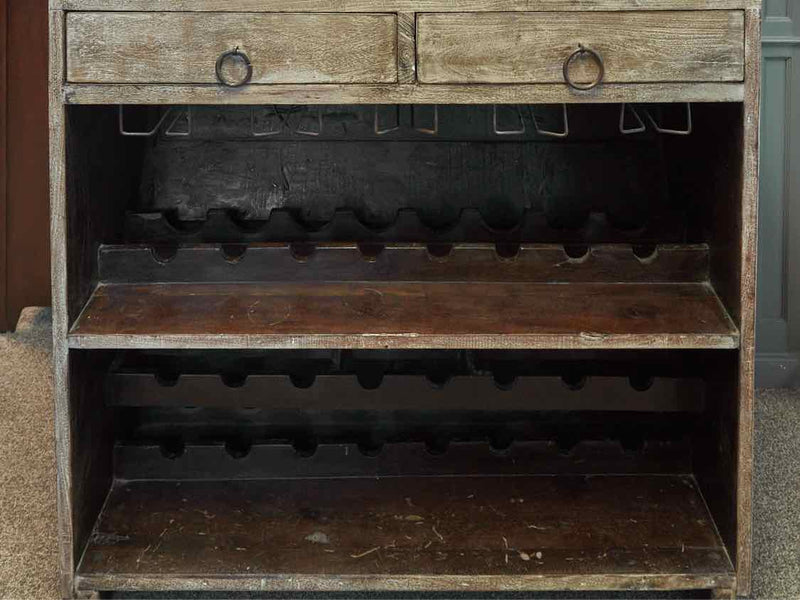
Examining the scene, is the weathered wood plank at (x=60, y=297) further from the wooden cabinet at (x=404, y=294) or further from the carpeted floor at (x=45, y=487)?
the carpeted floor at (x=45, y=487)

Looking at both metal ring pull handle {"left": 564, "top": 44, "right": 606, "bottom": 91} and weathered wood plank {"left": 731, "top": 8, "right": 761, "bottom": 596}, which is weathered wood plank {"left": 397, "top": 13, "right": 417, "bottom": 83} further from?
weathered wood plank {"left": 731, "top": 8, "right": 761, "bottom": 596}

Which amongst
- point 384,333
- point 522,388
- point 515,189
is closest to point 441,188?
point 515,189

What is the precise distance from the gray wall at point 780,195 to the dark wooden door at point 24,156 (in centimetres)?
195

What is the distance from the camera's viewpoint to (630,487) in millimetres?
1811

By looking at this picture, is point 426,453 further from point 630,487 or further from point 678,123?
point 678,123

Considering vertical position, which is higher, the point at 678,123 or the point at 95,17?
the point at 95,17

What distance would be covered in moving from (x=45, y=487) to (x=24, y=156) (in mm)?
1190

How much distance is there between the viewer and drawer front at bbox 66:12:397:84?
1.44 m

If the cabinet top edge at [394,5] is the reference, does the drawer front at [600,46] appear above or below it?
below

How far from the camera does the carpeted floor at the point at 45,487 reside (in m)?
1.64

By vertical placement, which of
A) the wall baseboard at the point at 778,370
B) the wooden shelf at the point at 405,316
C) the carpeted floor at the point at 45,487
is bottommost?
the carpeted floor at the point at 45,487

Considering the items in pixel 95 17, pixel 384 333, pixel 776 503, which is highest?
pixel 95 17

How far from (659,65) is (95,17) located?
0.84 m

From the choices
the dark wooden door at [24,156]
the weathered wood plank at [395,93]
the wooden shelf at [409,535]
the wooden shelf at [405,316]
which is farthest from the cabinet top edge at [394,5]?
the dark wooden door at [24,156]
